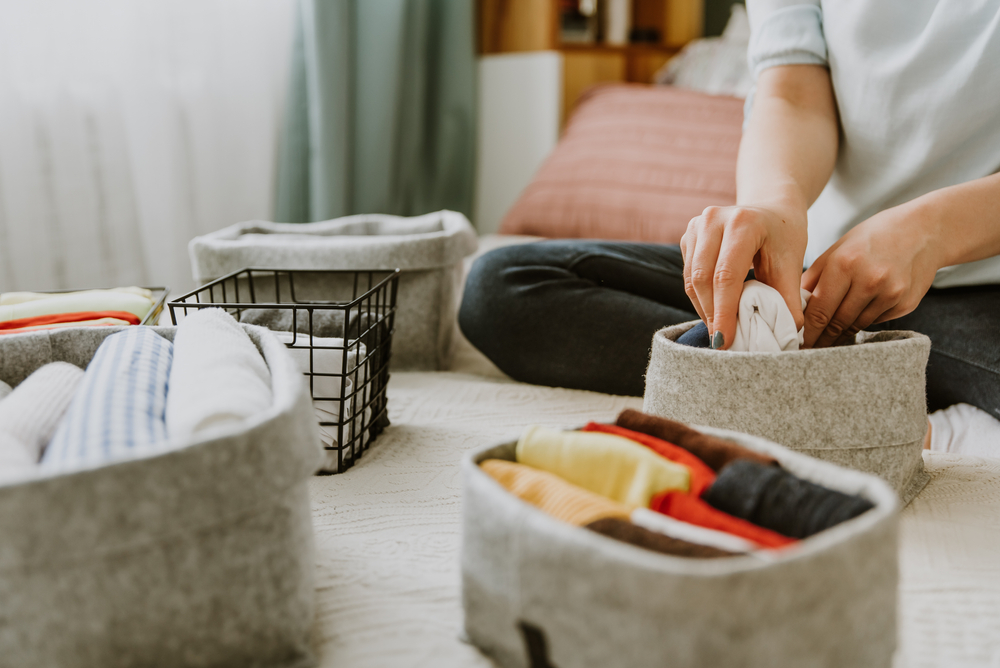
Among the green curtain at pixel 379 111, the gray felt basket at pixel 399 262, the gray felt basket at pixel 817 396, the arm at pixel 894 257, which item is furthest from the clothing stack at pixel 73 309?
the green curtain at pixel 379 111

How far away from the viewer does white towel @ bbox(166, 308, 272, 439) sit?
378mm

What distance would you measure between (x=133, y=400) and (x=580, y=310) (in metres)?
0.57

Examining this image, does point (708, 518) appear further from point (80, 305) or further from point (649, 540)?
point (80, 305)

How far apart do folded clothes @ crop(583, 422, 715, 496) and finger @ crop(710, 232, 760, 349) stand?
132mm

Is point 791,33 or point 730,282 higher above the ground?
point 791,33

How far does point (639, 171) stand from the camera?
4.46 feet

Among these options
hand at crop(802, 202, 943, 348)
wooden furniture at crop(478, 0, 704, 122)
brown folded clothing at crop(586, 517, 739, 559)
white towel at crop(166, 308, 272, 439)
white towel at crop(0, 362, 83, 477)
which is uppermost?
wooden furniture at crop(478, 0, 704, 122)

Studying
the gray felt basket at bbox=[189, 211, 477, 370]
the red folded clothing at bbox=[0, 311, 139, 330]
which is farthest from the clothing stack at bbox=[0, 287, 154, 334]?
the gray felt basket at bbox=[189, 211, 477, 370]

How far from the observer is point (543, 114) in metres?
1.82

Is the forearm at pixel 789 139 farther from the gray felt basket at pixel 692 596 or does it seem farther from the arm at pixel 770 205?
the gray felt basket at pixel 692 596

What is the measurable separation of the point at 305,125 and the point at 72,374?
4.18 feet

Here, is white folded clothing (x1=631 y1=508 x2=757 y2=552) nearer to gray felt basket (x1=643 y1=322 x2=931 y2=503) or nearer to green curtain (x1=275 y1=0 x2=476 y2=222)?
gray felt basket (x1=643 y1=322 x2=931 y2=503)

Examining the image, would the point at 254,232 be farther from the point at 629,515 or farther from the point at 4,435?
the point at 629,515

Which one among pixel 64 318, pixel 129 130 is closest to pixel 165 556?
pixel 64 318
